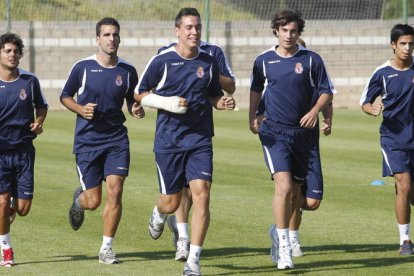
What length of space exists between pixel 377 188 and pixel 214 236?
16.7 feet

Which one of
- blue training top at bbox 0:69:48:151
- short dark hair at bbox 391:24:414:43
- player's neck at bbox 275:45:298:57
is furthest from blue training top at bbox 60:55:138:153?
short dark hair at bbox 391:24:414:43

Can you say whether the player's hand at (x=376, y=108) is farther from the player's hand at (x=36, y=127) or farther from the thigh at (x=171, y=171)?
the player's hand at (x=36, y=127)

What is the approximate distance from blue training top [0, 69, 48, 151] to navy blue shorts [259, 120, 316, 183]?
2225 millimetres

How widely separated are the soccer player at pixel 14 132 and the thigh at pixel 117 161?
0.71 meters

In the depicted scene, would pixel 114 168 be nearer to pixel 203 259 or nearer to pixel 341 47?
pixel 203 259

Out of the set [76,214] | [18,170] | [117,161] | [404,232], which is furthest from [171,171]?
[404,232]

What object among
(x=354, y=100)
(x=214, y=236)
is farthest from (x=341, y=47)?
(x=214, y=236)

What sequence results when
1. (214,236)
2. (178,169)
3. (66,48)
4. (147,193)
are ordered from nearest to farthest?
1. (178,169)
2. (214,236)
3. (147,193)
4. (66,48)

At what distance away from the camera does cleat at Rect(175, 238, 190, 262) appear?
1112 cm

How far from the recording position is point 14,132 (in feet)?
36.0

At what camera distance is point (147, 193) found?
16.5 metres

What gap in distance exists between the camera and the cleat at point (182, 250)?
1112cm

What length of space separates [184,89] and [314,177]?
2.00 meters

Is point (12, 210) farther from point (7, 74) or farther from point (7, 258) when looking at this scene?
point (7, 74)
